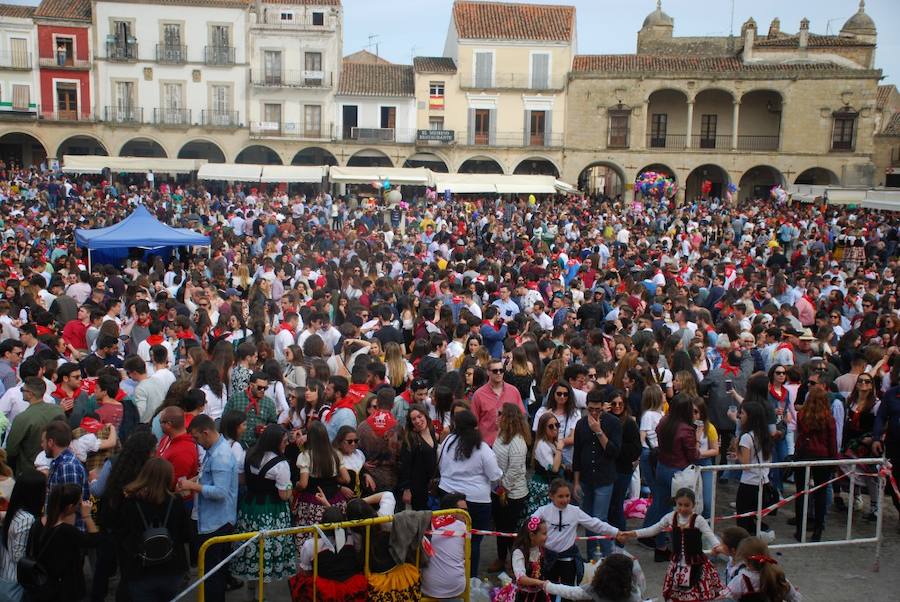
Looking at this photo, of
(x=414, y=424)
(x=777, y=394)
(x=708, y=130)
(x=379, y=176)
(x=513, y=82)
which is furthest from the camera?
(x=708, y=130)

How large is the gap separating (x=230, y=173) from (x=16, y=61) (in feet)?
36.3

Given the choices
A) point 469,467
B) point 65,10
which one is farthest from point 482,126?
point 469,467

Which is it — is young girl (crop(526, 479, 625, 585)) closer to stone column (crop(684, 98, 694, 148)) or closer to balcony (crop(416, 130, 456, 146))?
balcony (crop(416, 130, 456, 146))

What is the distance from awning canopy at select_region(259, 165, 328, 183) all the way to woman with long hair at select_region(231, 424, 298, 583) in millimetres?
27007

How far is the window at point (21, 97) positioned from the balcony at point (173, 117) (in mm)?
5065

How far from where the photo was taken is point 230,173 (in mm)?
31875

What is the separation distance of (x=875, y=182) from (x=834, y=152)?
12.0ft

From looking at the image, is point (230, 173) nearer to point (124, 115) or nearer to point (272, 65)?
point (272, 65)

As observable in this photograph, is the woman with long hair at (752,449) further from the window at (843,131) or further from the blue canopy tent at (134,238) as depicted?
the window at (843,131)

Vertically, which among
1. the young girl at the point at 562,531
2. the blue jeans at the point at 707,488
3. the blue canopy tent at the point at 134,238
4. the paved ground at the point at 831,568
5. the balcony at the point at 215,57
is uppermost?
the balcony at the point at 215,57

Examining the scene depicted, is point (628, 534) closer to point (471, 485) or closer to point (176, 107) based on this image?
point (471, 485)

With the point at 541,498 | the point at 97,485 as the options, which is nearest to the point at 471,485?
the point at 541,498

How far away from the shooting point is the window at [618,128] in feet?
118

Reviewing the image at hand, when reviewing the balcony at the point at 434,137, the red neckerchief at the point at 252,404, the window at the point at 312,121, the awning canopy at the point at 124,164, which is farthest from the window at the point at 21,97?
the red neckerchief at the point at 252,404
